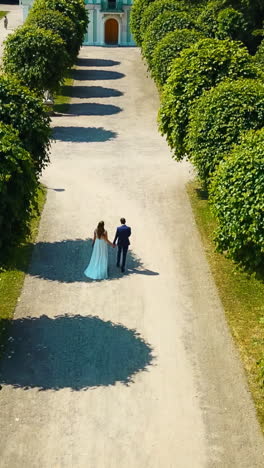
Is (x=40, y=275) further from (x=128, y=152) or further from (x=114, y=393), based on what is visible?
(x=128, y=152)

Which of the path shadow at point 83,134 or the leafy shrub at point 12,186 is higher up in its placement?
the leafy shrub at point 12,186

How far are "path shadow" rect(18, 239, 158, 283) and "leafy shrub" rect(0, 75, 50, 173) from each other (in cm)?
263

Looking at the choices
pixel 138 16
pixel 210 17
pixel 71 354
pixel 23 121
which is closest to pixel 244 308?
pixel 71 354

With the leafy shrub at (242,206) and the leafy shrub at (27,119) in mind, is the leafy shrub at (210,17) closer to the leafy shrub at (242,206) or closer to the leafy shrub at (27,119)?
the leafy shrub at (27,119)

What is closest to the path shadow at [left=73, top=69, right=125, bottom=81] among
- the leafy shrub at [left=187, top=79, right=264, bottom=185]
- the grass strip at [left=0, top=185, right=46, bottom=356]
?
the leafy shrub at [left=187, top=79, right=264, bottom=185]

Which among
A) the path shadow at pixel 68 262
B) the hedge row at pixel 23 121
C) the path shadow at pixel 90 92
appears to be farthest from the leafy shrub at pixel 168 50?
the path shadow at pixel 68 262

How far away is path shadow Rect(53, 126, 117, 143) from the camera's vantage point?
1355 inches

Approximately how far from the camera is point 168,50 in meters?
36.9

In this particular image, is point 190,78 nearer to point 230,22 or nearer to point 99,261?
point 99,261

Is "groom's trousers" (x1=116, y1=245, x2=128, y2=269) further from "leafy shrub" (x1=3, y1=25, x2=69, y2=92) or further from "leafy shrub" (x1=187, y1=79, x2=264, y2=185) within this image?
"leafy shrub" (x1=3, y1=25, x2=69, y2=92)

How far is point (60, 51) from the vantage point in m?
36.5

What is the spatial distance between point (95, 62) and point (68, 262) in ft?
127

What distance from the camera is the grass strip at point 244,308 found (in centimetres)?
1578

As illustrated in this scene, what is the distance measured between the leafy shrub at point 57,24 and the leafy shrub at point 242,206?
26.5 m
